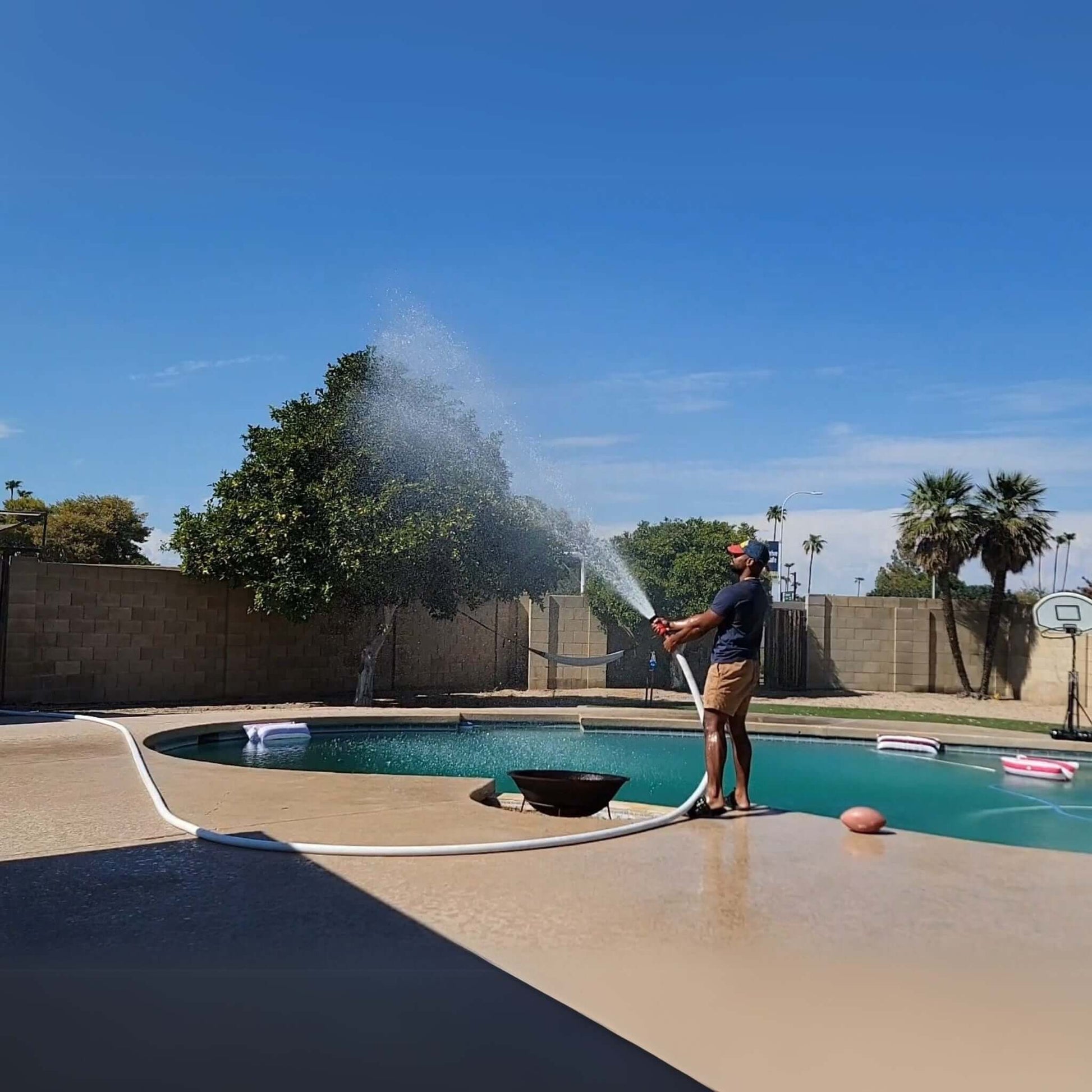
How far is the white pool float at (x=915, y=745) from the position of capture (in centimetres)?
1248

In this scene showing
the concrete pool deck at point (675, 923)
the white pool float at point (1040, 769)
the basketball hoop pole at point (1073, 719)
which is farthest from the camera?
the basketball hoop pole at point (1073, 719)

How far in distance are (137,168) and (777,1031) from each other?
1146 cm

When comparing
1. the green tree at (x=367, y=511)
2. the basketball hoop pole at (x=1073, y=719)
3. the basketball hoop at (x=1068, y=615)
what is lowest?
the basketball hoop pole at (x=1073, y=719)

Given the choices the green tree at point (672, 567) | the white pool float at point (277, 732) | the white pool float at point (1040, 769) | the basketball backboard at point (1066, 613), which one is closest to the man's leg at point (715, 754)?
the white pool float at point (1040, 769)

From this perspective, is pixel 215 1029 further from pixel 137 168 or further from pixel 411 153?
pixel 137 168

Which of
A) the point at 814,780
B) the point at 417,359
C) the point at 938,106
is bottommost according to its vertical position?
the point at 814,780

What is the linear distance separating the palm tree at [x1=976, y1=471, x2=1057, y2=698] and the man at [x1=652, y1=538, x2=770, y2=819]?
16872 mm

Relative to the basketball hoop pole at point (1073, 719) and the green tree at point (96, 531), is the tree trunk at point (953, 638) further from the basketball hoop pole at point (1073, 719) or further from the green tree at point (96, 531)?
the green tree at point (96, 531)

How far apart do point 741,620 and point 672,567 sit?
43.0 ft

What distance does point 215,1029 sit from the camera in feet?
8.66

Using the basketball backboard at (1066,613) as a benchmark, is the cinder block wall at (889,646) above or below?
below

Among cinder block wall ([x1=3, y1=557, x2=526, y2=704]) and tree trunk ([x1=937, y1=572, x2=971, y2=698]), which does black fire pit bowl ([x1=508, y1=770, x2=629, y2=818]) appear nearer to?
cinder block wall ([x1=3, y1=557, x2=526, y2=704])

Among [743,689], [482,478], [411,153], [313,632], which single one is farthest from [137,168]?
[743,689]

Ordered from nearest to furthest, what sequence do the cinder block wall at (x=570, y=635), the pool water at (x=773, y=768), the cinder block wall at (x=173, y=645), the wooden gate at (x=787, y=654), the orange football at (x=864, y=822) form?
the orange football at (x=864, y=822) < the pool water at (x=773, y=768) < the cinder block wall at (x=173, y=645) < the cinder block wall at (x=570, y=635) < the wooden gate at (x=787, y=654)
